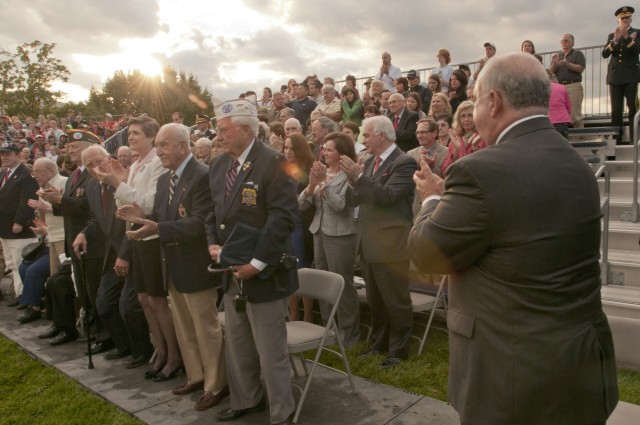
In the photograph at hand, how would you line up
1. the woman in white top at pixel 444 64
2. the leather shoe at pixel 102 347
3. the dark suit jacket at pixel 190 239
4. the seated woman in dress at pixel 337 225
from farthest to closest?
the woman in white top at pixel 444 64
the leather shoe at pixel 102 347
the seated woman in dress at pixel 337 225
the dark suit jacket at pixel 190 239

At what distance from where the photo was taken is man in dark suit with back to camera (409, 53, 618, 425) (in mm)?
1853

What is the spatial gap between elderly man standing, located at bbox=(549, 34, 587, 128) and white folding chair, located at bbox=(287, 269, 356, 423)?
7770 millimetres

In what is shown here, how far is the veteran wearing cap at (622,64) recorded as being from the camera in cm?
859

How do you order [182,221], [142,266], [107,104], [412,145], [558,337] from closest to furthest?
1. [558,337]
2. [182,221]
3. [142,266]
4. [412,145]
5. [107,104]

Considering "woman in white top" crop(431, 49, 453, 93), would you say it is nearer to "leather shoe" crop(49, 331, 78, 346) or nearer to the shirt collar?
"leather shoe" crop(49, 331, 78, 346)

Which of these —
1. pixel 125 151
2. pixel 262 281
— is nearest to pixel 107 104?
pixel 125 151

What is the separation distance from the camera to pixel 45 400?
466 cm

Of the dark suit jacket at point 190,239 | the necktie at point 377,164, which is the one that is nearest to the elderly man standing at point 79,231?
the dark suit jacket at point 190,239

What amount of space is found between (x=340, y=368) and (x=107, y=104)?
63806 millimetres

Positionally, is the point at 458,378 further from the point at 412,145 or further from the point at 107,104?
the point at 107,104

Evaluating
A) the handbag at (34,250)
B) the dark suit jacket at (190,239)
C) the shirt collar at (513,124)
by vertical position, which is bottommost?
the handbag at (34,250)

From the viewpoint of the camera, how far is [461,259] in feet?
6.34

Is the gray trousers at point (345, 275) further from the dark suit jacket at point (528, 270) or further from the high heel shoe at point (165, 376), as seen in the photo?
the dark suit jacket at point (528, 270)

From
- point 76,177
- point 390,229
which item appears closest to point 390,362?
point 390,229
